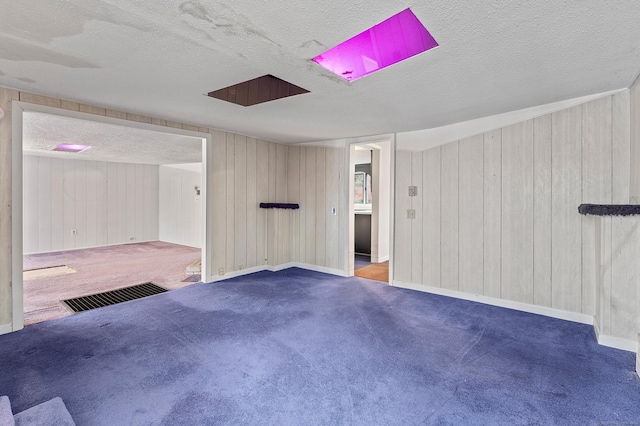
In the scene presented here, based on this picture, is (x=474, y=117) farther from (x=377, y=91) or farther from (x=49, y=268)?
(x=49, y=268)

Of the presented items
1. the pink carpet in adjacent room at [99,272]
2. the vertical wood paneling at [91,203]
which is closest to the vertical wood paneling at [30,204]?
the pink carpet in adjacent room at [99,272]

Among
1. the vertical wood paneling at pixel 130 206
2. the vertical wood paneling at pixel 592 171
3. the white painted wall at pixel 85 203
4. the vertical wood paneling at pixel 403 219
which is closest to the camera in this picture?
the vertical wood paneling at pixel 592 171

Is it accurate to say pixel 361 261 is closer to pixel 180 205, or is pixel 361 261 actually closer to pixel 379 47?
pixel 379 47

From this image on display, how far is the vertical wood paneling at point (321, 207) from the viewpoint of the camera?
201 inches

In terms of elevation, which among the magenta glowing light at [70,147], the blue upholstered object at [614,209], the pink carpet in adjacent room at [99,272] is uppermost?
the magenta glowing light at [70,147]

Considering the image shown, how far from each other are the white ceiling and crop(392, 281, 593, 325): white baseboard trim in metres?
2.12

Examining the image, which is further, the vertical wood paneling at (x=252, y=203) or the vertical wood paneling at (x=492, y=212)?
the vertical wood paneling at (x=252, y=203)

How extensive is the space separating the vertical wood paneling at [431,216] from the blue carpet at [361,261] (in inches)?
66.6

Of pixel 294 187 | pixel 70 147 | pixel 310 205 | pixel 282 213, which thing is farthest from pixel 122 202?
pixel 310 205

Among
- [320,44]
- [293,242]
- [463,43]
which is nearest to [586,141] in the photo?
[463,43]

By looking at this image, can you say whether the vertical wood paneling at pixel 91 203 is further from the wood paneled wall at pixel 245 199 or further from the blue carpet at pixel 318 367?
the blue carpet at pixel 318 367

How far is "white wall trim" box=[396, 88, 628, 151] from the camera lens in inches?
118

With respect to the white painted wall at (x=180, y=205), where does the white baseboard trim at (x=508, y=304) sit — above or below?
below

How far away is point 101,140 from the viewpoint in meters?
5.15
